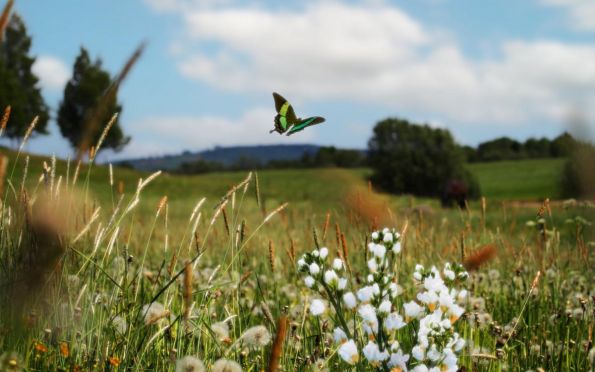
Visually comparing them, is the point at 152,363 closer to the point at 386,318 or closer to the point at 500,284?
the point at 386,318

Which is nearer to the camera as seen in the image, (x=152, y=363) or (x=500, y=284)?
(x=152, y=363)

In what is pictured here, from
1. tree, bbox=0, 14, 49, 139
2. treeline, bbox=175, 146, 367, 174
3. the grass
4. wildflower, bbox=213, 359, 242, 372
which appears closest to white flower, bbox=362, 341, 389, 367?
wildflower, bbox=213, 359, 242, 372

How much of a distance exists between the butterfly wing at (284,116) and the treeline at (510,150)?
8276 cm

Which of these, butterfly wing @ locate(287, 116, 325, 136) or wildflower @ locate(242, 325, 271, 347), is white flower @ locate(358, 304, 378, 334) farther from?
wildflower @ locate(242, 325, 271, 347)

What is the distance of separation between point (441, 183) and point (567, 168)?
1867 cm

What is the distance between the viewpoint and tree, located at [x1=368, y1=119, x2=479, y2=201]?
A: 4919 centimetres

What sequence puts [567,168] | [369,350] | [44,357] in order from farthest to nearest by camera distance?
[567,168] → [44,357] → [369,350]

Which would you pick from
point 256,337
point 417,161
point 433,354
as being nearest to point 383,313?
point 433,354

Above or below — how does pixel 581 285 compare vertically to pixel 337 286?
below

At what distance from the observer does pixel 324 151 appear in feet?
288

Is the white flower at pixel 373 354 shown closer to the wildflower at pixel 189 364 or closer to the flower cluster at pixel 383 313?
the flower cluster at pixel 383 313

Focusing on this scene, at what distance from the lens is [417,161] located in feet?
163

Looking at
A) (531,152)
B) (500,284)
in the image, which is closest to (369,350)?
(500,284)

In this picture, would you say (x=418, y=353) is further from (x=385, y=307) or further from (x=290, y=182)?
(x=290, y=182)
